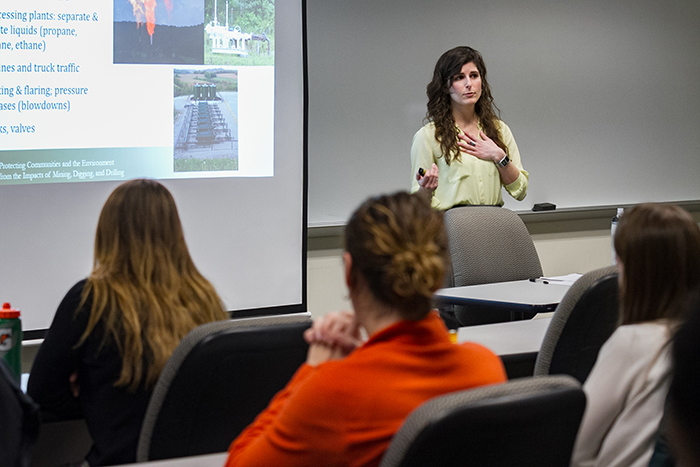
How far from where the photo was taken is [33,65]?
9.79ft

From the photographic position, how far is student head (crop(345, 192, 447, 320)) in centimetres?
111

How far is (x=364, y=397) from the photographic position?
104 cm

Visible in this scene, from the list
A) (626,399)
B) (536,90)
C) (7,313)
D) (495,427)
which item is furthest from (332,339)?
(536,90)

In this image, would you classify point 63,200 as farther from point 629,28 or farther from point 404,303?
point 629,28

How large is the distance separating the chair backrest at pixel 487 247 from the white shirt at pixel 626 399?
1.80 metres

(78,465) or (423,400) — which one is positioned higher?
(423,400)

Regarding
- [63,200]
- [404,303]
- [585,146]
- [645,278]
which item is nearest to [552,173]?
[585,146]

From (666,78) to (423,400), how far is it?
513 centimetres

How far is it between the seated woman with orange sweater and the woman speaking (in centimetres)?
245

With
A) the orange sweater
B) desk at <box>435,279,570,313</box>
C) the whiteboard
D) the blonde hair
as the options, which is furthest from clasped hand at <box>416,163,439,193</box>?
the orange sweater

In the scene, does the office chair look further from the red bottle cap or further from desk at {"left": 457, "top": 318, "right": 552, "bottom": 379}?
the red bottle cap

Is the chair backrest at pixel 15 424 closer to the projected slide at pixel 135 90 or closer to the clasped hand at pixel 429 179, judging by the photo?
the projected slide at pixel 135 90

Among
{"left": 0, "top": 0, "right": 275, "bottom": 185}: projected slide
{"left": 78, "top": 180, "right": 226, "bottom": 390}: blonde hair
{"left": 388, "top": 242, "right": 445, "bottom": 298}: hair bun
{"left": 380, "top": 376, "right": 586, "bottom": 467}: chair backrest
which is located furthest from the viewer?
{"left": 0, "top": 0, "right": 275, "bottom": 185}: projected slide

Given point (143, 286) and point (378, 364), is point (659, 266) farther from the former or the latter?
point (143, 286)
